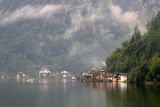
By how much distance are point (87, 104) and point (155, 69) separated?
54316 mm

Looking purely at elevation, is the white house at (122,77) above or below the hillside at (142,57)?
below

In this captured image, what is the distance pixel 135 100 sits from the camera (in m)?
72.7

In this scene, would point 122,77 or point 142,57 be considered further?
point 122,77

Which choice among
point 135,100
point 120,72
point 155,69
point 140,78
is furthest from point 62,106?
point 120,72

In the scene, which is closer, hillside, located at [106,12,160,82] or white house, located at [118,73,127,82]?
hillside, located at [106,12,160,82]

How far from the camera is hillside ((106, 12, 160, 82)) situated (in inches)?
5012

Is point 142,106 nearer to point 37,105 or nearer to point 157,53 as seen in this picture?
point 37,105

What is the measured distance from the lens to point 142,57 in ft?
484

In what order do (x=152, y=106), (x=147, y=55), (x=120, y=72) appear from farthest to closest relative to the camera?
(x=120, y=72) → (x=147, y=55) → (x=152, y=106)

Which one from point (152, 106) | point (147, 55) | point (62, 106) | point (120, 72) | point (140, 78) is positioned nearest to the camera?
point (152, 106)

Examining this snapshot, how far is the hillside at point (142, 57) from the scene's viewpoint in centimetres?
12731

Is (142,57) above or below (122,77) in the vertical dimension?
above

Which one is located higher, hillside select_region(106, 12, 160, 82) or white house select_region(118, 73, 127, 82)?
hillside select_region(106, 12, 160, 82)

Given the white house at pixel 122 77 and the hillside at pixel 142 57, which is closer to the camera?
the hillside at pixel 142 57
